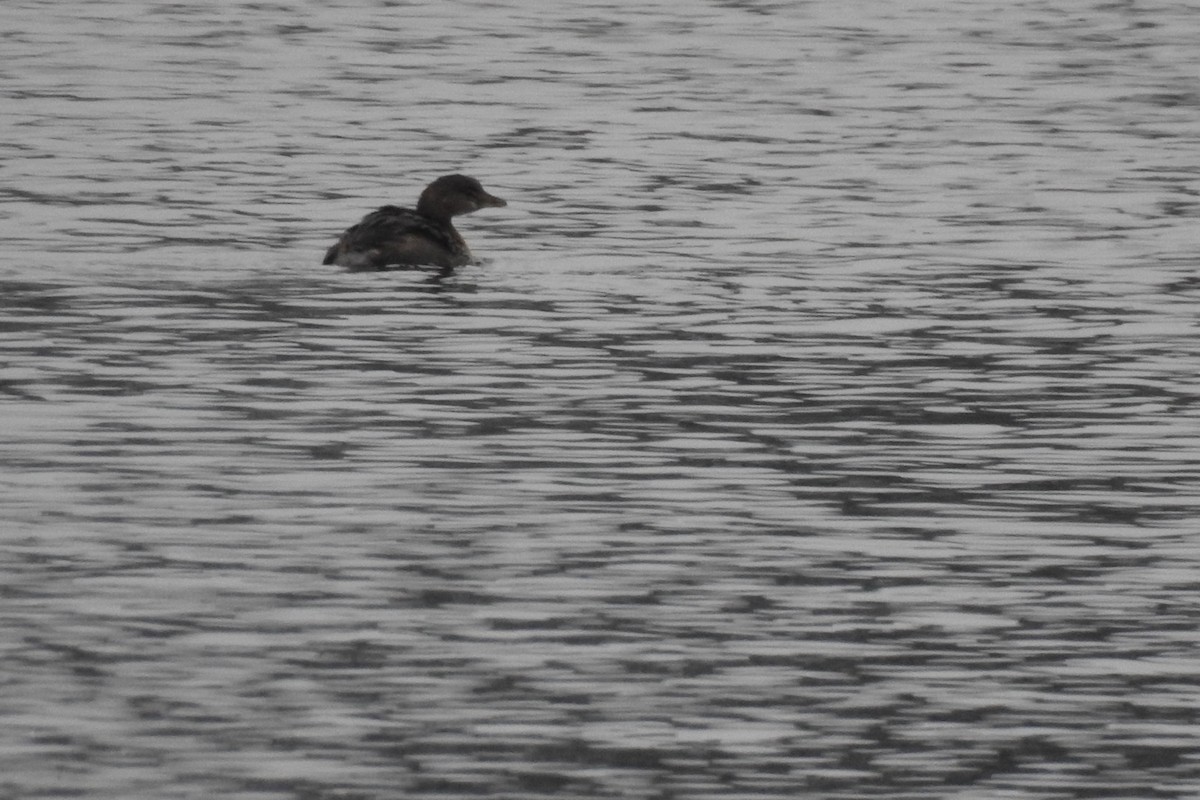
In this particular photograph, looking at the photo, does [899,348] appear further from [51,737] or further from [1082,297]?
[51,737]

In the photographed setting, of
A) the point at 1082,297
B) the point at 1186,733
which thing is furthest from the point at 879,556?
the point at 1082,297

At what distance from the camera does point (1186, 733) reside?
392 inches

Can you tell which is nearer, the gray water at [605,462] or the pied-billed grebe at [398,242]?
the gray water at [605,462]

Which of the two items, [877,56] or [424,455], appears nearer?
[424,455]

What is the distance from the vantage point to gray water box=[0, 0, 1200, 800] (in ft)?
32.3

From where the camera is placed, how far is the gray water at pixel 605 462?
9844 millimetres

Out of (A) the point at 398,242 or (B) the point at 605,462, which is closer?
(B) the point at 605,462

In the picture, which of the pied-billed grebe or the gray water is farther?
the pied-billed grebe

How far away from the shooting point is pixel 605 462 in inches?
557

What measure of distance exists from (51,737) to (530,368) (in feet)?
24.2

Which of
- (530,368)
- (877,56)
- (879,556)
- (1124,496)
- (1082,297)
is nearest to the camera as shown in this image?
(879,556)

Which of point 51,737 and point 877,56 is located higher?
point 51,737

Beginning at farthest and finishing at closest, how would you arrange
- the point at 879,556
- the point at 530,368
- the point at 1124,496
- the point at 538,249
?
1. the point at 538,249
2. the point at 530,368
3. the point at 1124,496
4. the point at 879,556

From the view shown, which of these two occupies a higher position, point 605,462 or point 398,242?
point 605,462
